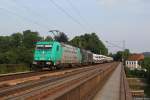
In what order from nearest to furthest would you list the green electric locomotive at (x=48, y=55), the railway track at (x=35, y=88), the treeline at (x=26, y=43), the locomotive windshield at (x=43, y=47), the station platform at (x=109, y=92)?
the railway track at (x=35, y=88)
the station platform at (x=109, y=92)
the green electric locomotive at (x=48, y=55)
the locomotive windshield at (x=43, y=47)
the treeline at (x=26, y=43)

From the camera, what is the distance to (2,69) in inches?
1473

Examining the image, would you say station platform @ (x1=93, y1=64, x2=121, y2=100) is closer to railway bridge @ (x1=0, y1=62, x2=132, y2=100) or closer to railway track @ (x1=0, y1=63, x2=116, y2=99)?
railway bridge @ (x1=0, y1=62, x2=132, y2=100)

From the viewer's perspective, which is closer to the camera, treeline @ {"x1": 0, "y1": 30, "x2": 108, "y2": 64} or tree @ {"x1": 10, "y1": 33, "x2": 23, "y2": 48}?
treeline @ {"x1": 0, "y1": 30, "x2": 108, "y2": 64}

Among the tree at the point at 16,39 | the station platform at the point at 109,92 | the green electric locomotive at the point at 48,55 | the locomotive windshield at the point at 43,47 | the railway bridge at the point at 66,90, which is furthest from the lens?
the tree at the point at 16,39

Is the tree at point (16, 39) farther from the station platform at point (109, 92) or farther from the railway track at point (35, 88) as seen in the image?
the railway track at point (35, 88)

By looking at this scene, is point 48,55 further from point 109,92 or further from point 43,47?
point 109,92

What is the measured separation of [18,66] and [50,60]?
148 inches

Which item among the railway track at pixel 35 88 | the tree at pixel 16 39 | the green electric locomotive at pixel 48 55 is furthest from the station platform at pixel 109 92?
the tree at pixel 16 39

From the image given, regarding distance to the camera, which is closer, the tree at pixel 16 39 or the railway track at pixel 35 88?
the railway track at pixel 35 88

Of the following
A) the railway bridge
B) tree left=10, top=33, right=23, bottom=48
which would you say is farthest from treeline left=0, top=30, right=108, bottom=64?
the railway bridge

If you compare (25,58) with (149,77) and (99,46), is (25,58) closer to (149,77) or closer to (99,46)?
(149,77)

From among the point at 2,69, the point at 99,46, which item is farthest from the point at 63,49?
the point at 99,46

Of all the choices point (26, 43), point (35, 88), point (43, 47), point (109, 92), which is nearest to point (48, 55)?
point (43, 47)

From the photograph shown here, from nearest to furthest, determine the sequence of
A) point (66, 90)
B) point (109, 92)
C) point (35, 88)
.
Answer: point (66, 90) → point (35, 88) → point (109, 92)
